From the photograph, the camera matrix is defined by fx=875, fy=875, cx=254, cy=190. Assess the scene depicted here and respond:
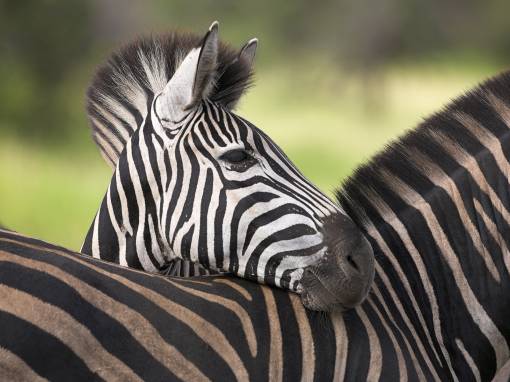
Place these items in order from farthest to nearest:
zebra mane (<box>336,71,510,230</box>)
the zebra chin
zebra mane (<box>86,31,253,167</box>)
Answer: zebra mane (<box>86,31,253,167</box>) < zebra mane (<box>336,71,510,230</box>) < the zebra chin

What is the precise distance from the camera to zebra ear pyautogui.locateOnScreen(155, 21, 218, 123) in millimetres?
3643

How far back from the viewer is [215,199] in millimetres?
3518

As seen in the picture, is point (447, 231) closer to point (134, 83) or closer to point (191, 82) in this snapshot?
point (191, 82)

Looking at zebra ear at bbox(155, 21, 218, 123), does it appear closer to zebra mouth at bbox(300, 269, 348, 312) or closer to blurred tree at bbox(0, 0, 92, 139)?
zebra mouth at bbox(300, 269, 348, 312)

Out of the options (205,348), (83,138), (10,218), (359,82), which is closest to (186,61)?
(205,348)

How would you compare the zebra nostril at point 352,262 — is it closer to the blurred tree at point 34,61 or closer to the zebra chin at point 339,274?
the zebra chin at point 339,274

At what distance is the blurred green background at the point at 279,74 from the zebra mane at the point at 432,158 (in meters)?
7.29

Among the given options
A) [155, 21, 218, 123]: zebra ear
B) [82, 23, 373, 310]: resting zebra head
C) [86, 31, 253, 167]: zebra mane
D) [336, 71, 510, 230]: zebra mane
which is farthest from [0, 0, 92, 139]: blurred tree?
[336, 71, 510, 230]: zebra mane

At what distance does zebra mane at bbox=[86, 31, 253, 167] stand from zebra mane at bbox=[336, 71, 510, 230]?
73 cm

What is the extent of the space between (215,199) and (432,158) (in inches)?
38.8

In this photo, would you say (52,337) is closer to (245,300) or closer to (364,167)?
(245,300)

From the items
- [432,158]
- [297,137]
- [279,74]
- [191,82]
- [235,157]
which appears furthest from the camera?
[279,74]

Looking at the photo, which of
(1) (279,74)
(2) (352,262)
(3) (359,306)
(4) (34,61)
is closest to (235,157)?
(2) (352,262)

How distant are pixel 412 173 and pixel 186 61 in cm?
108
